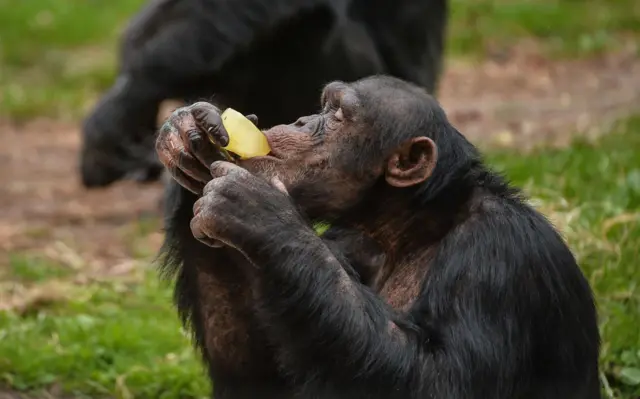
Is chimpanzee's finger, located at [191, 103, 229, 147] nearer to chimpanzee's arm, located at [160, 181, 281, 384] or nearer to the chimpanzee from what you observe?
the chimpanzee

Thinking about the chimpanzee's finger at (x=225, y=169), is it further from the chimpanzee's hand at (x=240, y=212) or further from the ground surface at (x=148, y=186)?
the ground surface at (x=148, y=186)

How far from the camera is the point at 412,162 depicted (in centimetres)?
413

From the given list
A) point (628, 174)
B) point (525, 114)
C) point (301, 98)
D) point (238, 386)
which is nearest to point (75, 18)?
point (525, 114)

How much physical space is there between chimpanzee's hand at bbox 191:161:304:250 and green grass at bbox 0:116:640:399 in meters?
1.59

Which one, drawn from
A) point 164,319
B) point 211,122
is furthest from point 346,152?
point 164,319

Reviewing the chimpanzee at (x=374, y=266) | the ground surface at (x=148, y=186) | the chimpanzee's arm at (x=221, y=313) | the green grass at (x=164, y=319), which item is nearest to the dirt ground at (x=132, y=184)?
the ground surface at (x=148, y=186)

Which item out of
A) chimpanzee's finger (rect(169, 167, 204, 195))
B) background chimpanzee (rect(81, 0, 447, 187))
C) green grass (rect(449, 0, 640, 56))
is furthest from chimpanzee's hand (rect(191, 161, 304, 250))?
green grass (rect(449, 0, 640, 56))

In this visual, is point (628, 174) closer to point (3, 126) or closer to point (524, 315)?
point (524, 315)

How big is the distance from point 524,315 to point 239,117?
1095 mm

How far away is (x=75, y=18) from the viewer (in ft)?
51.9

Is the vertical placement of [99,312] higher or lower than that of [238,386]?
lower

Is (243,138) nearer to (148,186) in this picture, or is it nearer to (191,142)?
(191,142)

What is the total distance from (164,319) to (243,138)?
244 cm

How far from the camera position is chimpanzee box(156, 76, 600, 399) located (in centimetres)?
369
